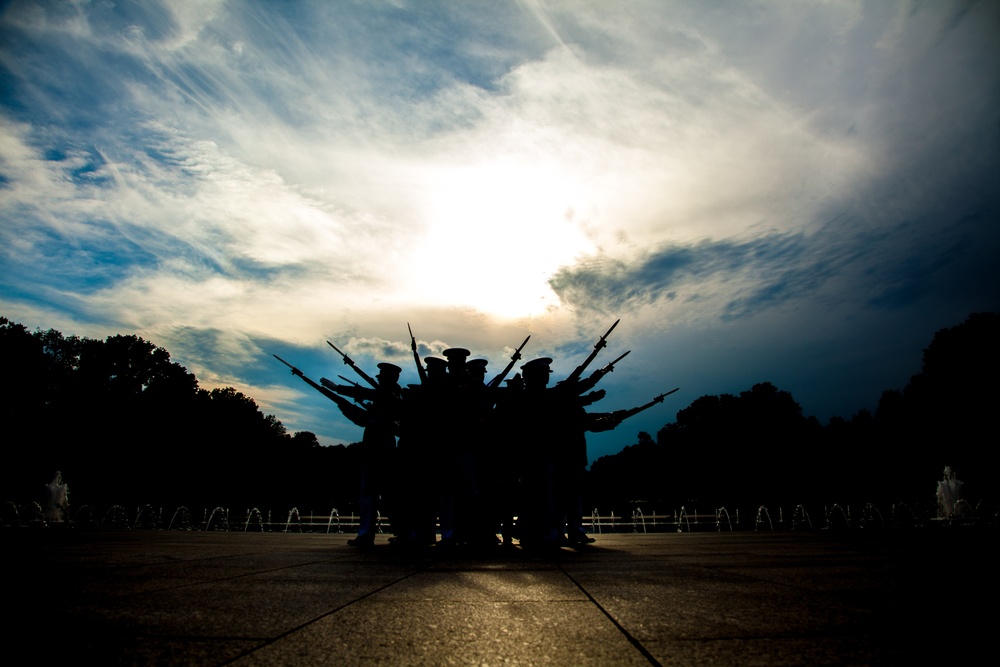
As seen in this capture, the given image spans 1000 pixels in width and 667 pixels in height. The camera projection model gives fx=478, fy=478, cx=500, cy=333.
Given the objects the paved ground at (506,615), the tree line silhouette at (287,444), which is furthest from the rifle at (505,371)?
the tree line silhouette at (287,444)

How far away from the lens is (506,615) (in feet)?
8.51

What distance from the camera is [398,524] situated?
8.12 m

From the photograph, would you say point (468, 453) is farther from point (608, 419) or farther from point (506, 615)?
point (506, 615)

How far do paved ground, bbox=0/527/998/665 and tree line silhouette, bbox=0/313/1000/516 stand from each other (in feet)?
141

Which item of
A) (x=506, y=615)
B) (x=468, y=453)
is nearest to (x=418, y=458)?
(x=468, y=453)

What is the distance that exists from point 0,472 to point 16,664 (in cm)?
5464

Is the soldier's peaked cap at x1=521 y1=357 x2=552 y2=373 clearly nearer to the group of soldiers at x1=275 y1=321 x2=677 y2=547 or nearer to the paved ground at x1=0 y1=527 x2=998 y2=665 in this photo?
the group of soldiers at x1=275 y1=321 x2=677 y2=547

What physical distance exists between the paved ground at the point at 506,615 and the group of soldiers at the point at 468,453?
3.25 m

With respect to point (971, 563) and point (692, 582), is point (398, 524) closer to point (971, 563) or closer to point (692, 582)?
point (692, 582)

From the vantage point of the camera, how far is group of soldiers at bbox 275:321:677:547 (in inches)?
306

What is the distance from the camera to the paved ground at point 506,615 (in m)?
1.84

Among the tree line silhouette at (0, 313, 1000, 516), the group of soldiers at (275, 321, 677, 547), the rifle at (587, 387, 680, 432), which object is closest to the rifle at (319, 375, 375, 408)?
the group of soldiers at (275, 321, 677, 547)

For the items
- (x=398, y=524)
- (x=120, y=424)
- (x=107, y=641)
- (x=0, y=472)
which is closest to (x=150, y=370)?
(x=120, y=424)

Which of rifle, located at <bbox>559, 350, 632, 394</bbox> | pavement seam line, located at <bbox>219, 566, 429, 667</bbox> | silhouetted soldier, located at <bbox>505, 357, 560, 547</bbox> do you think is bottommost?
pavement seam line, located at <bbox>219, 566, 429, 667</bbox>
